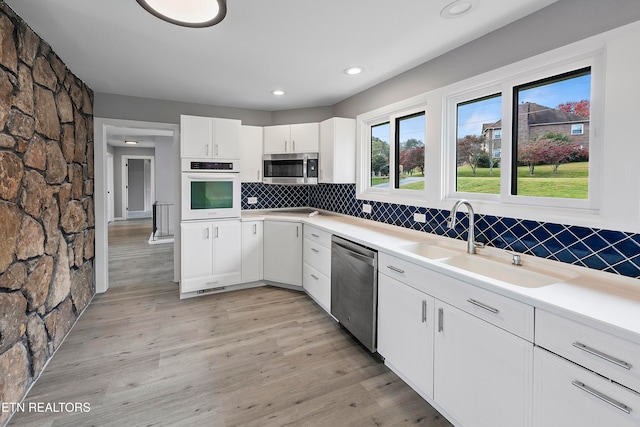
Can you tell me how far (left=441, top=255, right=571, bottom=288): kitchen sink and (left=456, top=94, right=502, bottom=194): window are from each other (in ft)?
1.89

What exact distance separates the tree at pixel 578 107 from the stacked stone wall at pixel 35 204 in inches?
→ 125

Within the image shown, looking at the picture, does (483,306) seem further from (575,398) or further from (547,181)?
(547,181)

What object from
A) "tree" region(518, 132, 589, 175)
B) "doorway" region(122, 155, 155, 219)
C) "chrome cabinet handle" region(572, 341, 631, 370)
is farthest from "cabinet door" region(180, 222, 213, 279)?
"doorway" region(122, 155, 155, 219)

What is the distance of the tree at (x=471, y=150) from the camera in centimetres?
234

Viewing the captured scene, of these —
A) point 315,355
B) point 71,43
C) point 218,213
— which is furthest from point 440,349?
point 71,43

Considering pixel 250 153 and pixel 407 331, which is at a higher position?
pixel 250 153

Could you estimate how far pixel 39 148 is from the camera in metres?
2.18

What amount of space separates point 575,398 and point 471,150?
5.67 feet

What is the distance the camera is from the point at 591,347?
3.62 feet

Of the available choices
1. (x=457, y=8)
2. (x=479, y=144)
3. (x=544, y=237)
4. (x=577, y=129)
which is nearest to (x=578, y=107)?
(x=577, y=129)

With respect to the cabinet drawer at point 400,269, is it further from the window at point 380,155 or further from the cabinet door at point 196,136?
the cabinet door at point 196,136

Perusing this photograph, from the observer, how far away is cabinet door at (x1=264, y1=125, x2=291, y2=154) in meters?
3.96

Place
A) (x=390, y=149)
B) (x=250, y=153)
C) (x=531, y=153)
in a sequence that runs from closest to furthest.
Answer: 1. (x=531, y=153)
2. (x=390, y=149)
3. (x=250, y=153)

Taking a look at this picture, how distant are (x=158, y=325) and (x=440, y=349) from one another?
250cm
